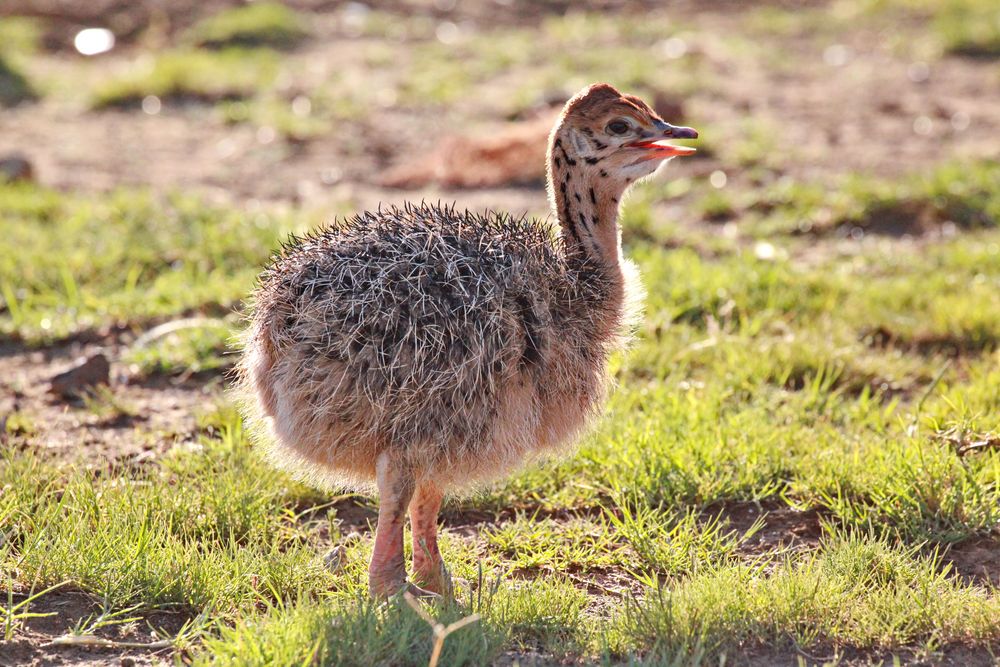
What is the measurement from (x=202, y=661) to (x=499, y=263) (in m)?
1.59

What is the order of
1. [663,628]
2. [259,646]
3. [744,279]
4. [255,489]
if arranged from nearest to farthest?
[259,646], [663,628], [255,489], [744,279]

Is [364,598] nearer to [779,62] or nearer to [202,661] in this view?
[202,661]

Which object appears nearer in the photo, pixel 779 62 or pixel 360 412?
pixel 360 412

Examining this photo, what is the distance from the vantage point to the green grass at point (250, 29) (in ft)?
43.3

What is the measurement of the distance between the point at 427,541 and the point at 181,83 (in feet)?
27.3

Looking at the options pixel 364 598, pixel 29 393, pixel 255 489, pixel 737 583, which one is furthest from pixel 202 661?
pixel 29 393

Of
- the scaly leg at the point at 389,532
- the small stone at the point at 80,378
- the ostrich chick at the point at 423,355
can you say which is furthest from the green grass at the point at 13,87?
the scaly leg at the point at 389,532

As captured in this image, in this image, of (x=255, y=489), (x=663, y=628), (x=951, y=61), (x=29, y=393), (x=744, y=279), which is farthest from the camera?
(x=951, y=61)

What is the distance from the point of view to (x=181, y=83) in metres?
11.8

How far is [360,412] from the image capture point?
4.14m

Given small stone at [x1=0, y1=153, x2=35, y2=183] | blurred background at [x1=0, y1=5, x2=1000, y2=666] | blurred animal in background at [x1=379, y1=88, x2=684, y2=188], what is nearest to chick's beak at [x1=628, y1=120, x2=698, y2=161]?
blurred background at [x1=0, y1=5, x2=1000, y2=666]

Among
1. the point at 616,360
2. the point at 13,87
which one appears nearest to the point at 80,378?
the point at 616,360

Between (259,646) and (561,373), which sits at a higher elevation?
(561,373)

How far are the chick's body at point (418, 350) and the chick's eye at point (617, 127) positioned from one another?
1.96ft
